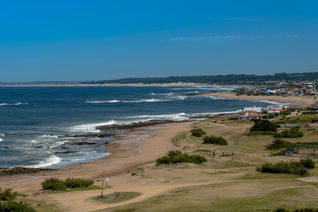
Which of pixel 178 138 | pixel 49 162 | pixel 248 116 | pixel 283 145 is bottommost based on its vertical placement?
pixel 49 162

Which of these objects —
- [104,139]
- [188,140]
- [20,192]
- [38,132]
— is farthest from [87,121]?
[20,192]


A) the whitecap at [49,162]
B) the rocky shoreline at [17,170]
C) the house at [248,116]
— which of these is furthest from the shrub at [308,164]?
the house at [248,116]

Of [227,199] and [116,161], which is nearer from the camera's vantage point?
[227,199]

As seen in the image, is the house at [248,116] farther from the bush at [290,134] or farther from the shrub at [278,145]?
the shrub at [278,145]

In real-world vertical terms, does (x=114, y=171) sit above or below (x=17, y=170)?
above

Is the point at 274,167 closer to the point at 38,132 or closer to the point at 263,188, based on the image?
the point at 263,188

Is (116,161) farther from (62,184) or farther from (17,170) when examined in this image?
(62,184)

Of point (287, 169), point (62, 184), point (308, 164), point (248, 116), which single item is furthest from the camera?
point (248, 116)

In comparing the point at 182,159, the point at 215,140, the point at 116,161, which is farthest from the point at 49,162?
the point at 215,140
